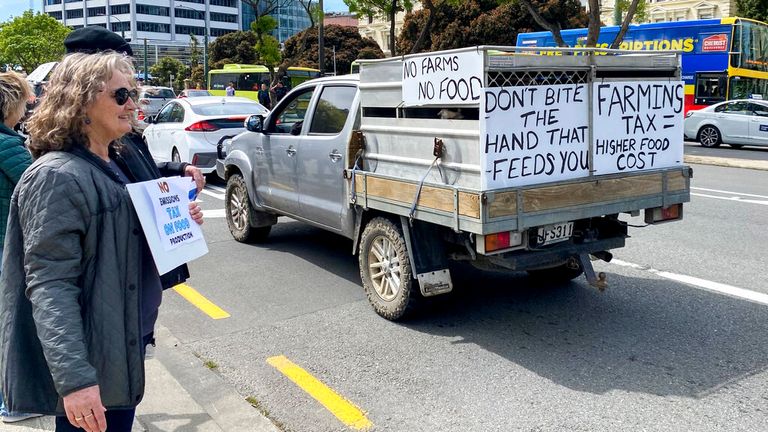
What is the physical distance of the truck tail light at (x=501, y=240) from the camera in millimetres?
4742

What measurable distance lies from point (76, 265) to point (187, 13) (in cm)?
13063

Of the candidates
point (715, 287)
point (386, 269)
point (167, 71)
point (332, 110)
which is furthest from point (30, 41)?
point (715, 287)

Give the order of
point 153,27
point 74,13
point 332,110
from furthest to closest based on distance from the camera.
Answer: point 74,13 < point 153,27 < point 332,110

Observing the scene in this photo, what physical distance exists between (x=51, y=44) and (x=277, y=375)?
7397 cm

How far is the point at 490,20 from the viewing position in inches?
2030

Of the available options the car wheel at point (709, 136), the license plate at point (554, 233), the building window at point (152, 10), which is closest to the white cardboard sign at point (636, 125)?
the license plate at point (554, 233)

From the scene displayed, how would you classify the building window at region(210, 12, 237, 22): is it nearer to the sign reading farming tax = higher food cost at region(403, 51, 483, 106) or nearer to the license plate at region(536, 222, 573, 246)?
the sign reading farming tax = higher food cost at region(403, 51, 483, 106)

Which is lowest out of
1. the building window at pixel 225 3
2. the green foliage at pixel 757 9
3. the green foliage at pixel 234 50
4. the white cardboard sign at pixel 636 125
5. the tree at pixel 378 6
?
the white cardboard sign at pixel 636 125

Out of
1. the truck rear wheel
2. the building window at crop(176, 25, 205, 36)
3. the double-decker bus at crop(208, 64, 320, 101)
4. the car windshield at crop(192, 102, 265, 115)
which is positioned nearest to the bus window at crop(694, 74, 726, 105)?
the car windshield at crop(192, 102, 265, 115)

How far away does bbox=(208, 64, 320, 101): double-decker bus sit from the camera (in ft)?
132

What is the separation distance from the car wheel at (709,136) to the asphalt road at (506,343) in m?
15.1

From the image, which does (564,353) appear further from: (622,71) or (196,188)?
(196,188)

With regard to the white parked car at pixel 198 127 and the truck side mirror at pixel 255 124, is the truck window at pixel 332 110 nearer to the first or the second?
the truck side mirror at pixel 255 124

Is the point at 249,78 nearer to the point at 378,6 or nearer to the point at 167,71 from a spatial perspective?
the point at 378,6
